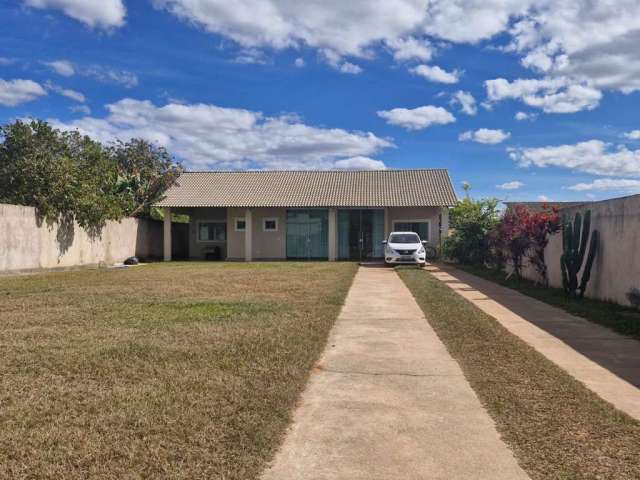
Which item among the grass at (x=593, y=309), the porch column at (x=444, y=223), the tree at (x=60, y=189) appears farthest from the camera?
the porch column at (x=444, y=223)

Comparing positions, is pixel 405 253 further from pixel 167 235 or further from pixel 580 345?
pixel 580 345

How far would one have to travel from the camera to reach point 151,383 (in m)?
5.11

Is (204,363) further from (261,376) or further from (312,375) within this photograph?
(312,375)

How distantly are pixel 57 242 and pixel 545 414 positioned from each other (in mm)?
18940

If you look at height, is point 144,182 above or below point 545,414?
above

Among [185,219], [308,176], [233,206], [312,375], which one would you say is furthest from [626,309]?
[185,219]

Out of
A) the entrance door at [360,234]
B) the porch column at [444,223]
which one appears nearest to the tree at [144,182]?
the entrance door at [360,234]

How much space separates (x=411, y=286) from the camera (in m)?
14.5

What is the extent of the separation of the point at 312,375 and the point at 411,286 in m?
9.16

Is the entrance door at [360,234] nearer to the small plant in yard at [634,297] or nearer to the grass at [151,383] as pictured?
the grass at [151,383]

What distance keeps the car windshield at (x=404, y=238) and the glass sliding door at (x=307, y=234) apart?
5.46m

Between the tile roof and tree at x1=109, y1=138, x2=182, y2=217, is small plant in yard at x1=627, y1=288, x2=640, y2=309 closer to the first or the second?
the tile roof

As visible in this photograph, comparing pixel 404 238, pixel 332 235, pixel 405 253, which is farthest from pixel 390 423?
pixel 332 235

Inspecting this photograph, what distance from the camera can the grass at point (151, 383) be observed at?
3.51m
